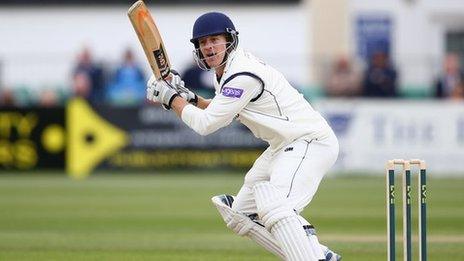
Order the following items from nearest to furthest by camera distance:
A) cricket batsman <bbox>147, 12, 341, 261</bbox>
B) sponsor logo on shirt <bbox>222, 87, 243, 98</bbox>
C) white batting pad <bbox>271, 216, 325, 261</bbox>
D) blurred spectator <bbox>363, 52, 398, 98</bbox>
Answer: white batting pad <bbox>271, 216, 325, 261</bbox>, cricket batsman <bbox>147, 12, 341, 261</bbox>, sponsor logo on shirt <bbox>222, 87, 243, 98</bbox>, blurred spectator <bbox>363, 52, 398, 98</bbox>

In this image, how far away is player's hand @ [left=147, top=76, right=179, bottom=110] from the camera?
7309mm

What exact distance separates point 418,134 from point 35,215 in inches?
281

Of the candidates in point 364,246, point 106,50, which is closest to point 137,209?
point 364,246

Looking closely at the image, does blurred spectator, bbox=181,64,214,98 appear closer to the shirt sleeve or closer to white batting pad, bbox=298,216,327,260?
the shirt sleeve

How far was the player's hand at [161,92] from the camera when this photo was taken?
24.0 ft

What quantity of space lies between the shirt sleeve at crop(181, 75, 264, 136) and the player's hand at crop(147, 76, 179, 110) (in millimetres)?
117

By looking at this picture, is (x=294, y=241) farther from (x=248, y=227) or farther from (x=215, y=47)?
(x=215, y=47)

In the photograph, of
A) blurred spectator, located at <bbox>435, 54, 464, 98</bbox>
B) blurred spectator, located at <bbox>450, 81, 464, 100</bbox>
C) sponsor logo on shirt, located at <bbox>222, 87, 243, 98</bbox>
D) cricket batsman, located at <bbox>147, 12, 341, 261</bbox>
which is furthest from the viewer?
blurred spectator, located at <bbox>435, 54, 464, 98</bbox>

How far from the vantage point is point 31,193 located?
629 inches

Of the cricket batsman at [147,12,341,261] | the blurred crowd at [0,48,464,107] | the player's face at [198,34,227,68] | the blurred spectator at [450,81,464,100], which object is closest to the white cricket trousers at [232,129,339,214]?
the cricket batsman at [147,12,341,261]

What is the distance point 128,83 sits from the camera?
20.5 meters

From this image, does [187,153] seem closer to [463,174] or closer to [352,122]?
[352,122]

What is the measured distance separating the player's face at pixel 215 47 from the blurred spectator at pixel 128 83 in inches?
499

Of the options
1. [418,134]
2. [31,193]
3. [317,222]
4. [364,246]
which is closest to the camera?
[364,246]
